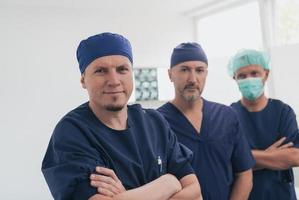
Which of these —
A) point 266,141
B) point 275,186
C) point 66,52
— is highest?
point 66,52

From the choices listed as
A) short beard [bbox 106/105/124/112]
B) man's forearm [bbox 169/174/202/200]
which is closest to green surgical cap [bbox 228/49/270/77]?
man's forearm [bbox 169/174/202/200]

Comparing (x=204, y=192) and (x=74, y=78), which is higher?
(x=74, y=78)

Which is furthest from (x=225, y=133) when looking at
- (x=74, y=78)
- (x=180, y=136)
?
(x=74, y=78)

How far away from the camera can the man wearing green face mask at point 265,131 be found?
1.71 meters

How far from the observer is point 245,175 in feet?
5.36

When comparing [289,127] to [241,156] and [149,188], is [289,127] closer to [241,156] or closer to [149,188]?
[241,156]

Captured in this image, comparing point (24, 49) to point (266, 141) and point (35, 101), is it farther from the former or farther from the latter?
point (266, 141)

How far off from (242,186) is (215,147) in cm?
22

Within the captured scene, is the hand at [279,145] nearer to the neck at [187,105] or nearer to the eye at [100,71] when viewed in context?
the neck at [187,105]

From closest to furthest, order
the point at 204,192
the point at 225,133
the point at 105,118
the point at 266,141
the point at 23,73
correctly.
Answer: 1. the point at 105,118
2. the point at 204,192
3. the point at 225,133
4. the point at 266,141
5. the point at 23,73

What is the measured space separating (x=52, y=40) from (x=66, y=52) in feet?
0.60

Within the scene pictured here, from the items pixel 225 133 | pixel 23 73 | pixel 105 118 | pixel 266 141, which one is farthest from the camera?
pixel 23 73

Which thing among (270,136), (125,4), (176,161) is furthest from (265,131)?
(125,4)

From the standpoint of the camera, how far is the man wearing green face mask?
1712 mm
